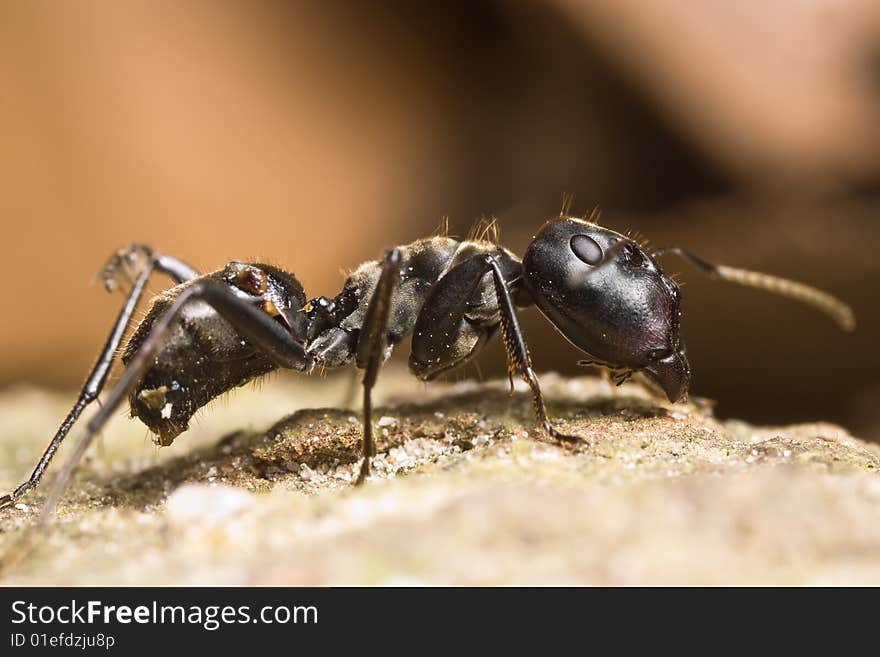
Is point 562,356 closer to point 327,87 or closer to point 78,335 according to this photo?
point 327,87

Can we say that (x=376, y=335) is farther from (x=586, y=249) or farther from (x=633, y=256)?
(x=633, y=256)

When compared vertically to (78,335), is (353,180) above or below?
above

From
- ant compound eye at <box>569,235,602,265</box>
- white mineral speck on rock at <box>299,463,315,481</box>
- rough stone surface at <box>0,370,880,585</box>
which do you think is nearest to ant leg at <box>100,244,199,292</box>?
rough stone surface at <box>0,370,880,585</box>

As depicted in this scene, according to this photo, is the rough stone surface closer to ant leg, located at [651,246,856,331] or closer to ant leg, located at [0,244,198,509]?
ant leg, located at [0,244,198,509]

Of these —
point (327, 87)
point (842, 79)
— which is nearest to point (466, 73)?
point (327, 87)

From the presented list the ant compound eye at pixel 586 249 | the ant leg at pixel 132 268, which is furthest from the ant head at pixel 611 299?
the ant leg at pixel 132 268

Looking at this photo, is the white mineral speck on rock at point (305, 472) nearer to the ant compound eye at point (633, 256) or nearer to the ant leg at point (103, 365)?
the ant leg at point (103, 365)
